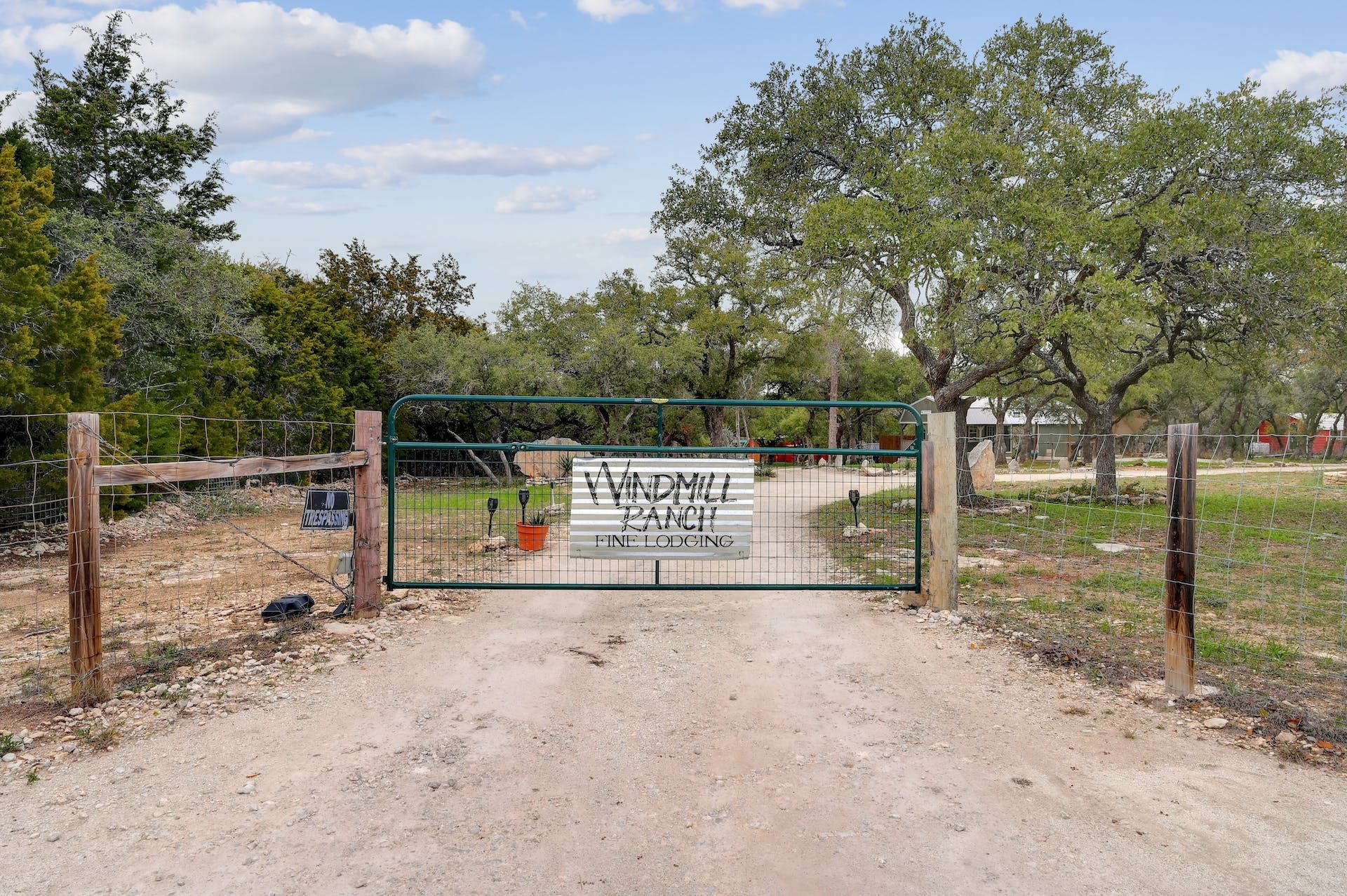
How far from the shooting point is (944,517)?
775 centimetres

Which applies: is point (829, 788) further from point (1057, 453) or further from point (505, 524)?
point (1057, 453)

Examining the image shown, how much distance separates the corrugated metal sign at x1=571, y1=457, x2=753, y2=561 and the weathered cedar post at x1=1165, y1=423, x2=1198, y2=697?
3.37 m

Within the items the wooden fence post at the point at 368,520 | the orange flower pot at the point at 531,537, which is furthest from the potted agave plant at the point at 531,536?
the wooden fence post at the point at 368,520

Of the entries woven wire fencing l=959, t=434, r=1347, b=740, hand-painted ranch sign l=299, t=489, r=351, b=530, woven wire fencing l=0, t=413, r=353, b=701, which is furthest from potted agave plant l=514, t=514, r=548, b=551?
woven wire fencing l=959, t=434, r=1347, b=740

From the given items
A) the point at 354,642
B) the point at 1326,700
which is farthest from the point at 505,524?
the point at 1326,700

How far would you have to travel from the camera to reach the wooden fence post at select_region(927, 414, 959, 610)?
7.73 metres

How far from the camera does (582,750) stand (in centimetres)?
471

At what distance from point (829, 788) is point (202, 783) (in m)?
3.29

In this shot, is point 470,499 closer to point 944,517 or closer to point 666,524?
point 666,524

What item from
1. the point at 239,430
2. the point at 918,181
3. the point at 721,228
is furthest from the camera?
the point at 721,228

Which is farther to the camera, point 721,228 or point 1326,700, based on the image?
point 721,228

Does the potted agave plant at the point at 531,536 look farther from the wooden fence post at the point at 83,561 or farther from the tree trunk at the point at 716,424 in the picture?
the tree trunk at the point at 716,424

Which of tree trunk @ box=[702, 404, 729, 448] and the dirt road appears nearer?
the dirt road

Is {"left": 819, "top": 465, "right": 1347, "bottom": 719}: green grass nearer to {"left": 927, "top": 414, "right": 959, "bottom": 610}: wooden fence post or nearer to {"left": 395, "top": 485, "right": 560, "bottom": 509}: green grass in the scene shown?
{"left": 927, "top": 414, "right": 959, "bottom": 610}: wooden fence post
